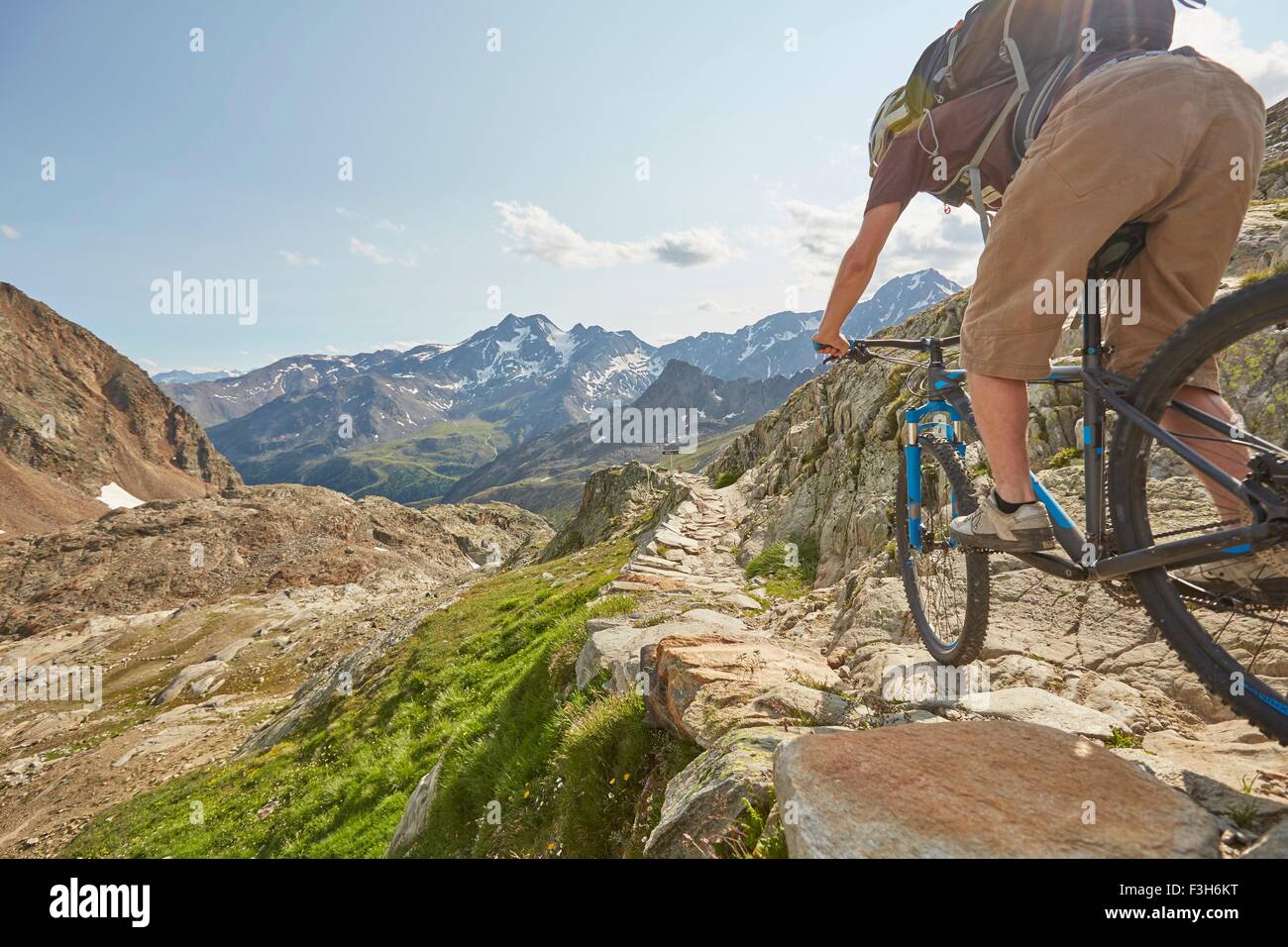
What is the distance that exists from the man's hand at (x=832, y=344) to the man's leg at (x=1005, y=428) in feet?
5.04

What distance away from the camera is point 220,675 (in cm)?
4141

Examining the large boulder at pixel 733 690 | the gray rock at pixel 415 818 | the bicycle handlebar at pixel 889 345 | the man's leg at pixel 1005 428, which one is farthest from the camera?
the gray rock at pixel 415 818

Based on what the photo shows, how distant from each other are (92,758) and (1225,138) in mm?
43200

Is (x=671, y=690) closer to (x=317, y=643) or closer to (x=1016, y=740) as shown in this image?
(x=1016, y=740)

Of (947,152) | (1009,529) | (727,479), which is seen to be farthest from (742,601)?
(727,479)

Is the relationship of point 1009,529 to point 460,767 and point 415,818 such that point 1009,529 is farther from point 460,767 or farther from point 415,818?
point 415,818

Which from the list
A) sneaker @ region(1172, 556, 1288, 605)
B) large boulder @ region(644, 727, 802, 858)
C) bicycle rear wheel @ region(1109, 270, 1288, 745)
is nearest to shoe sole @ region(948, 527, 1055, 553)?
bicycle rear wheel @ region(1109, 270, 1288, 745)

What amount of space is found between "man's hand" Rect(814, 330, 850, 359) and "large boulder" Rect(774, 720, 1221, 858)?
3241mm

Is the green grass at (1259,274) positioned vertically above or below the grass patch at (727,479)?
above

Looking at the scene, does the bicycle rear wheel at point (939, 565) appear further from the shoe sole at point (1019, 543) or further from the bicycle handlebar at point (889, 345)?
the bicycle handlebar at point (889, 345)

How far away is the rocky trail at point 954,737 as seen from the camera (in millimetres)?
2344

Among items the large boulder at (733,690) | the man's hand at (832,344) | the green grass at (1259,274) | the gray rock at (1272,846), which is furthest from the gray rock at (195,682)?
the green grass at (1259,274)

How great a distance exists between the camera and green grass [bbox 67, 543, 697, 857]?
483cm
